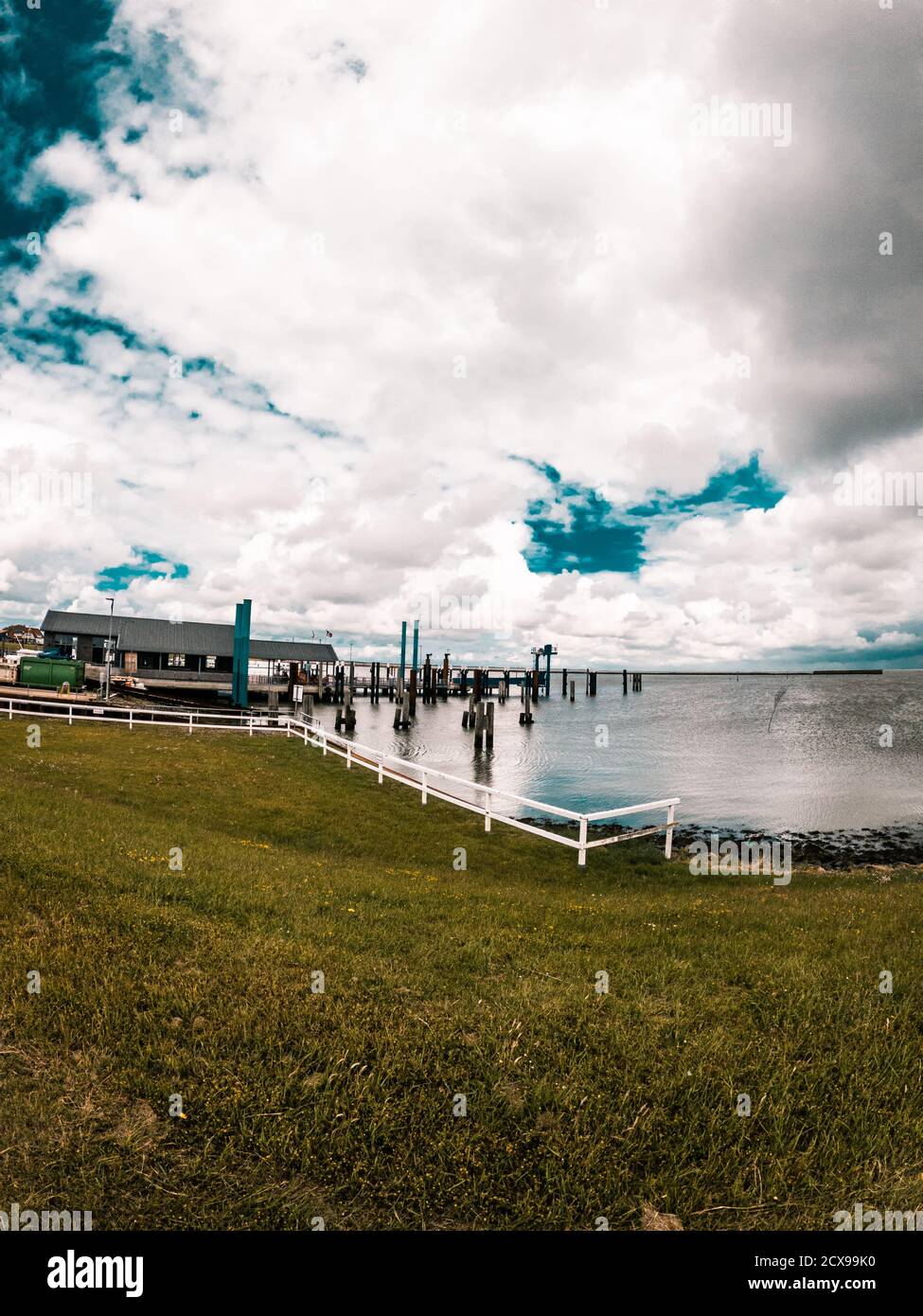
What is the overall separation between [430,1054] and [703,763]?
39.2 m

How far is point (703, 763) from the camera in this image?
40.4m

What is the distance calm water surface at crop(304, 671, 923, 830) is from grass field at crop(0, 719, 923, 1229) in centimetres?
1884

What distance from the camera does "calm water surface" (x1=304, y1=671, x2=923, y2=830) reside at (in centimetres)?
2717

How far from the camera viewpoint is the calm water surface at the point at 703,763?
2717 cm

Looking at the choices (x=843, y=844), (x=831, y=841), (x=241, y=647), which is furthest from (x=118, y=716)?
(x=843, y=844)

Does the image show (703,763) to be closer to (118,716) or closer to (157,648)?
(118,716)

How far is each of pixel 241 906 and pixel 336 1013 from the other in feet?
9.23

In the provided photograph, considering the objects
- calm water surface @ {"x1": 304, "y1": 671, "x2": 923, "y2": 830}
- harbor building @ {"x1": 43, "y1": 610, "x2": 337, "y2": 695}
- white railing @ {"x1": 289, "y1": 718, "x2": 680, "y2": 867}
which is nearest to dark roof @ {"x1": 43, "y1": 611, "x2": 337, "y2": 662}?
harbor building @ {"x1": 43, "y1": 610, "x2": 337, "y2": 695}

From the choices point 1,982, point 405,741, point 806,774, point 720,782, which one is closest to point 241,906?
point 1,982

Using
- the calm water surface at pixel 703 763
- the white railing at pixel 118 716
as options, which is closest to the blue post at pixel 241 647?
the calm water surface at pixel 703 763

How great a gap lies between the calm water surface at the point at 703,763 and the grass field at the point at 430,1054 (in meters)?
18.8

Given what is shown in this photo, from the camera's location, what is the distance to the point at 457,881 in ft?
36.8

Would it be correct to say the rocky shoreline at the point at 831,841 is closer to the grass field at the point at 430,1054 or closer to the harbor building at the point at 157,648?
the grass field at the point at 430,1054
